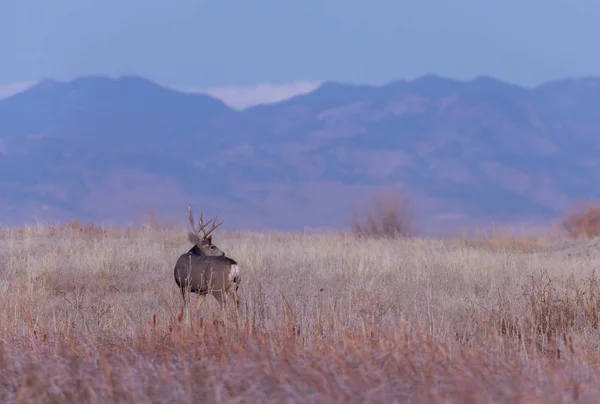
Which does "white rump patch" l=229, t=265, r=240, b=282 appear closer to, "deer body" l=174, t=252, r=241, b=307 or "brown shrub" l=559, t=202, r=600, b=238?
"deer body" l=174, t=252, r=241, b=307

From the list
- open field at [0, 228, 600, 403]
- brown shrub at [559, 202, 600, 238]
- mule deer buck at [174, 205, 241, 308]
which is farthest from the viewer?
brown shrub at [559, 202, 600, 238]

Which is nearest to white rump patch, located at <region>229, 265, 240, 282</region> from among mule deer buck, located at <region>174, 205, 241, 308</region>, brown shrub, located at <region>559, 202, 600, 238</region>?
mule deer buck, located at <region>174, 205, 241, 308</region>

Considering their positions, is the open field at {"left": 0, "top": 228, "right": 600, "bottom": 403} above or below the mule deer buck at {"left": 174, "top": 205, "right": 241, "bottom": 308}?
below

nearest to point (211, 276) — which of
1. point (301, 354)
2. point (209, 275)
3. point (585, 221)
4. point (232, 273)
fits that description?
point (209, 275)

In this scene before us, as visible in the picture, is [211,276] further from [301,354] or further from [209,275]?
[301,354]

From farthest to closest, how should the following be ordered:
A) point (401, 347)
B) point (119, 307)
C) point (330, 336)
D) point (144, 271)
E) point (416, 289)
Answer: point (144, 271), point (416, 289), point (119, 307), point (330, 336), point (401, 347)

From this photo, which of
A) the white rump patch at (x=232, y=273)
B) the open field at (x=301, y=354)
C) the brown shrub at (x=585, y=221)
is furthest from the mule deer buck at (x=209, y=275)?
the brown shrub at (x=585, y=221)

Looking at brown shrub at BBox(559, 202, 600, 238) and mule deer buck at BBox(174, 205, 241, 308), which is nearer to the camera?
mule deer buck at BBox(174, 205, 241, 308)

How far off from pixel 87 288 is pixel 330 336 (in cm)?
669

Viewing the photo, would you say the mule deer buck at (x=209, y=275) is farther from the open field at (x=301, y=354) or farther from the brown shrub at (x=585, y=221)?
the brown shrub at (x=585, y=221)

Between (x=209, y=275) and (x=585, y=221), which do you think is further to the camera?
(x=585, y=221)

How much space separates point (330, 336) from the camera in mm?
5621

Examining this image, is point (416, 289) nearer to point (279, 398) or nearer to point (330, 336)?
point (330, 336)

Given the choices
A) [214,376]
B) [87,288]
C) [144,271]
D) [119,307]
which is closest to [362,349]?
[214,376]
